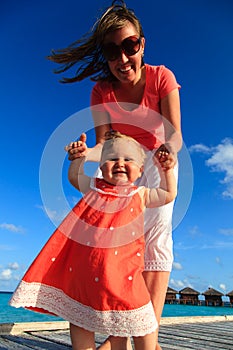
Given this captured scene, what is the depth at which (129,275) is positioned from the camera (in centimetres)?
170

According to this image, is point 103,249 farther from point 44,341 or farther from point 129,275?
point 44,341

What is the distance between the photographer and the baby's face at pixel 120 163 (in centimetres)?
190

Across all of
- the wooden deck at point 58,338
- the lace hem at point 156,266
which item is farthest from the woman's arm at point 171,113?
the wooden deck at point 58,338

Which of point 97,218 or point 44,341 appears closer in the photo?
point 97,218

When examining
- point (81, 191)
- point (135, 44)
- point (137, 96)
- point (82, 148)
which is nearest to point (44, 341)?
point (81, 191)

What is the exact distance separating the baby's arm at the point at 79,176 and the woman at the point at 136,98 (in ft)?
0.32

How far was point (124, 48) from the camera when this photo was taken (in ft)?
7.38

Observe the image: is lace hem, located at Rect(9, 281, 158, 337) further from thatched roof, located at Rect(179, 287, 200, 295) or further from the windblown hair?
thatched roof, located at Rect(179, 287, 200, 295)

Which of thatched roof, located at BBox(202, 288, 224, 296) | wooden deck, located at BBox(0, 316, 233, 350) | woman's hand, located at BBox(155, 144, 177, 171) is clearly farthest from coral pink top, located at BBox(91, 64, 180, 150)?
thatched roof, located at BBox(202, 288, 224, 296)

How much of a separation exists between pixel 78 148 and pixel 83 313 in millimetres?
811

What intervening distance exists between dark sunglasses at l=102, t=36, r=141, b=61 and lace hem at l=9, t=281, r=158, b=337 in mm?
1387

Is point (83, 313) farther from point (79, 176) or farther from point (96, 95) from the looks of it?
point (96, 95)

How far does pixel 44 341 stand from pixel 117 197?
176 cm

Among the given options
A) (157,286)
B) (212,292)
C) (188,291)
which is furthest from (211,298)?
(157,286)
